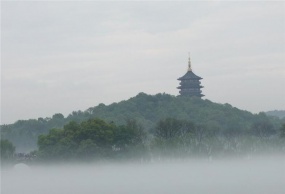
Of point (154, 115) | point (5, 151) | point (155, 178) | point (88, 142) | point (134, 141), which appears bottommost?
Result: point (155, 178)

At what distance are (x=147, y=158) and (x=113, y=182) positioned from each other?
7.37 metres

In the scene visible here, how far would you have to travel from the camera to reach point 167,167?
52.8m

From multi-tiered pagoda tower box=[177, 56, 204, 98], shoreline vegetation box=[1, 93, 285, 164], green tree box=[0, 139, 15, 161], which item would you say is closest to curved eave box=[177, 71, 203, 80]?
multi-tiered pagoda tower box=[177, 56, 204, 98]

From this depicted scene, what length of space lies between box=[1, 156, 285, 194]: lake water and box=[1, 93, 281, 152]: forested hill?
17.1 m

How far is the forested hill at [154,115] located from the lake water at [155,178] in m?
17.1

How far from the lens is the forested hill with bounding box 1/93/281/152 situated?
75125 mm

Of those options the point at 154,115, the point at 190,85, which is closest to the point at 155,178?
the point at 154,115

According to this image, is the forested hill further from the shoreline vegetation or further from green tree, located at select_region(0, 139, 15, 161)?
green tree, located at select_region(0, 139, 15, 161)

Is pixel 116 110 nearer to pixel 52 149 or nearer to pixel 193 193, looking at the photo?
pixel 52 149

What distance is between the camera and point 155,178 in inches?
1795

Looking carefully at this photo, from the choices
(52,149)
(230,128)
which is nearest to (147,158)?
(52,149)

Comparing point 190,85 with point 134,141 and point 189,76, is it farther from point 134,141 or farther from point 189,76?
point 134,141

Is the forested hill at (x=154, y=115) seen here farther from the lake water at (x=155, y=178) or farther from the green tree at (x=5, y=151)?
the green tree at (x=5, y=151)

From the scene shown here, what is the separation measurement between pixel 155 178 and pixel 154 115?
144 feet
